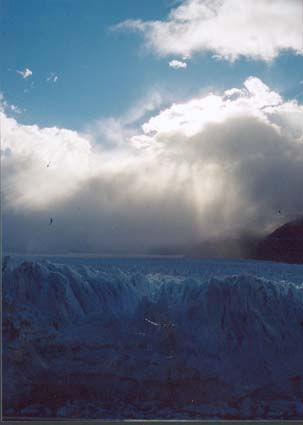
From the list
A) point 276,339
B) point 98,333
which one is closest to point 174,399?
point 98,333

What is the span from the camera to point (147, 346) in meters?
4.48

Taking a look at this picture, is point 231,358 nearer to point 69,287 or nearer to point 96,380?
point 96,380

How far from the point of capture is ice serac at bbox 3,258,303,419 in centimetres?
398

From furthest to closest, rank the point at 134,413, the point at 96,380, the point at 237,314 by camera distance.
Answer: the point at 237,314 < the point at 96,380 < the point at 134,413

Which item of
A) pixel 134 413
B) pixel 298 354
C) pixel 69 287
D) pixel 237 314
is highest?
pixel 69 287

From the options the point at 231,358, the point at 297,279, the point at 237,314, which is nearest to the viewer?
the point at 231,358

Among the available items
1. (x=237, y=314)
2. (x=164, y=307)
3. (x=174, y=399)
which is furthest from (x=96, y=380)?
(x=237, y=314)

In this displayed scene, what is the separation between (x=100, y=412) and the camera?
12.7 feet

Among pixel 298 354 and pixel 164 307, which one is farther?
pixel 164 307

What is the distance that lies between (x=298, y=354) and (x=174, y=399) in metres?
1.38

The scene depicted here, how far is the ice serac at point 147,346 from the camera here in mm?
3979

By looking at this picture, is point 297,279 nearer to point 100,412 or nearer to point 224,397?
point 224,397

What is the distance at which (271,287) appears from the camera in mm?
5070

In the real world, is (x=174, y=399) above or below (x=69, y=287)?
below
